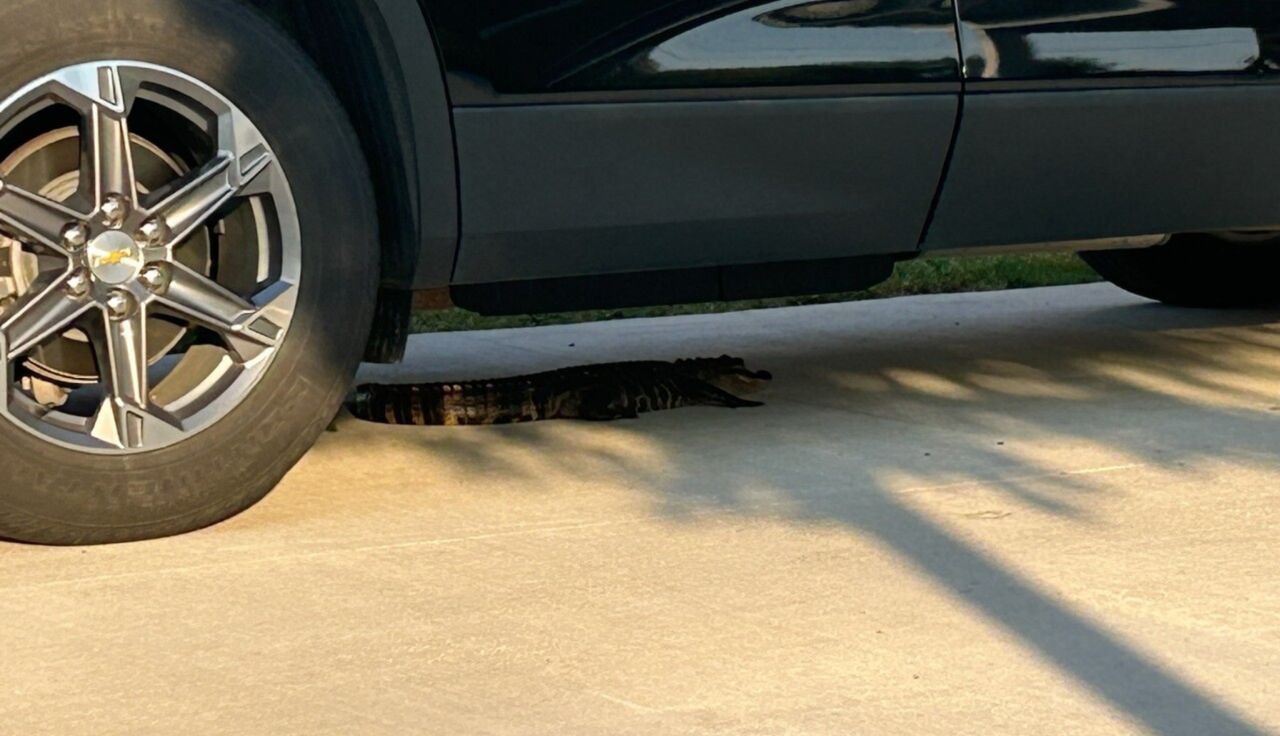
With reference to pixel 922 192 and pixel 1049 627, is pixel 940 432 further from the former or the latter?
pixel 1049 627

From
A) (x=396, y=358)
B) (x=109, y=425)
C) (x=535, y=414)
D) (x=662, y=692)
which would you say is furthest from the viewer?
(x=535, y=414)

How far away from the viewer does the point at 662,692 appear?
2881 mm

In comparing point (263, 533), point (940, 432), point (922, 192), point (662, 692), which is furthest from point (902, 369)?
point (662, 692)

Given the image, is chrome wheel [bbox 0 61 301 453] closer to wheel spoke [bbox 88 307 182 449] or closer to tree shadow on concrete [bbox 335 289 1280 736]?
wheel spoke [bbox 88 307 182 449]

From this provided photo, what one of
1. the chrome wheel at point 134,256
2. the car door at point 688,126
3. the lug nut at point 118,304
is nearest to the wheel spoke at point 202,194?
the chrome wheel at point 134,256

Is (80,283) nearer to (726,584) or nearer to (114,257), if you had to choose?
(114,257)

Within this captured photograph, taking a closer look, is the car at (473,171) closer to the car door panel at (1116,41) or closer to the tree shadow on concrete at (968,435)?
the car door panel at (1116,41)

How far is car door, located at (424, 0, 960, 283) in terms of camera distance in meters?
3.99

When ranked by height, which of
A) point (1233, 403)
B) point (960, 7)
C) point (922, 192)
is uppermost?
point (960, 7)

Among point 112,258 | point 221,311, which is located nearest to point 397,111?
point 221,311

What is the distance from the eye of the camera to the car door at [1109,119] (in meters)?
4.37

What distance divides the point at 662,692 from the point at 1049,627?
0.68 meters

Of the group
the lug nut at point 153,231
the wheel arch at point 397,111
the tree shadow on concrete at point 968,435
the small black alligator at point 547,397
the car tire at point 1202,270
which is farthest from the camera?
the car tire at point 1202,270

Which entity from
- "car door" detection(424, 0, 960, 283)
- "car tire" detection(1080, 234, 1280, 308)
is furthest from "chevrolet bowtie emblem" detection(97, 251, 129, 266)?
"car tire" detection(1080, 234, 1280, 308)
